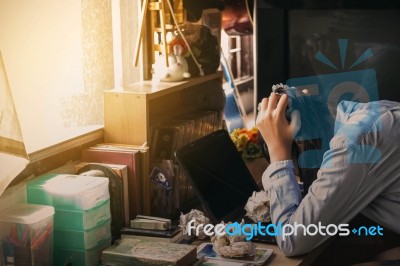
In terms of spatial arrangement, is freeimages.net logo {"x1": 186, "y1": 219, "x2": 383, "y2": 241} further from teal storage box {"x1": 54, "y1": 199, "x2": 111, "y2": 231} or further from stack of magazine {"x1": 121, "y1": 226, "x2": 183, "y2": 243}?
teal storage box {"x1": 54, "y1": 199, "x2": 111, "y2": 231}

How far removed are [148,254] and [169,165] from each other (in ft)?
1.94

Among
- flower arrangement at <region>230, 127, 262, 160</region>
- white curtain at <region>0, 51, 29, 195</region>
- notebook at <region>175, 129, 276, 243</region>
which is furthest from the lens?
flower arrangement at <region>230, 127, 262, 160</region>

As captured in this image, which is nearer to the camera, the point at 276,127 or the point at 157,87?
the point at 276,127

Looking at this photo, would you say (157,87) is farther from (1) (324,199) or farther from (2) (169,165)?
(1) (324,199)

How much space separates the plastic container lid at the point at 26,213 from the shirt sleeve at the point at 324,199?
0.63m

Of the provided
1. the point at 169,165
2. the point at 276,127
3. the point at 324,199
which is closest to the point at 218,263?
the point at 324,199

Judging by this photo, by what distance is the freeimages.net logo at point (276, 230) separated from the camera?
1.85 metres

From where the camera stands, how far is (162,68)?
2.48m

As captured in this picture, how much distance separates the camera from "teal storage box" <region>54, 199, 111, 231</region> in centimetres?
189

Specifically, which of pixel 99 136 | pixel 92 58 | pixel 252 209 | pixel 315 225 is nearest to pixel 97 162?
pixel 99 136

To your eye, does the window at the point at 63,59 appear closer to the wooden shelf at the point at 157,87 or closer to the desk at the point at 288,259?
the wooden shelf at the point at 157,87

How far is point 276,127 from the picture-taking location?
2.01 metres

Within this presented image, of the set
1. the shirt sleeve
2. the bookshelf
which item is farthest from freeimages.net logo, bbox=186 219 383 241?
the bookshelf

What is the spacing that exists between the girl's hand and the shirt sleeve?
98mm
